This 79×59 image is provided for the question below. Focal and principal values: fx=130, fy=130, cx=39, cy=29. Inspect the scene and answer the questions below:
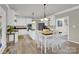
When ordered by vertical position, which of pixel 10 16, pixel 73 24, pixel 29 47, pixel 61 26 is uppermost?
pixel 10 16

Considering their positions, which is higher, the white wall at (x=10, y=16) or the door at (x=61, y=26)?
the white wall at (x=10, y=16)

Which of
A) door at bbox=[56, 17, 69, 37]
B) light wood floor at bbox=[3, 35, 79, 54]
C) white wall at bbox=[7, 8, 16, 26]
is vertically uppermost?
white wall at bbox=[7, 8, 16, 26]

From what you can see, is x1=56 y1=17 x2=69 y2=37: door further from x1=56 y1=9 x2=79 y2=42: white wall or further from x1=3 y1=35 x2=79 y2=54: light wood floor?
x1=3 y1=35 x2=79 y2=54: light wood floor

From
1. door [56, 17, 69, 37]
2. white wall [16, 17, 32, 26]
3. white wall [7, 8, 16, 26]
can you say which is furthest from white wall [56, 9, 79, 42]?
white wall [7, 8, 16, 26]

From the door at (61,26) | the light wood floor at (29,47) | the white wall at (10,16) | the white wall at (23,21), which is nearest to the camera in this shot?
the light wood floor at (29,47)

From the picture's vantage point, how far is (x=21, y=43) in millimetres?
5539

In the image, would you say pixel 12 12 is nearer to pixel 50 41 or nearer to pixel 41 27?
pixel 41 27

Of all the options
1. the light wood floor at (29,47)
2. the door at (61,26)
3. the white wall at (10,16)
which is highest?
the white wall at (10,16)

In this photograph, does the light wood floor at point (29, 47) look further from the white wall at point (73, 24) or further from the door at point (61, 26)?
the door at point (61, 26)

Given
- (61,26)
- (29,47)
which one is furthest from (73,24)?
(29,47)

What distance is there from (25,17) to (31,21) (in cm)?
34

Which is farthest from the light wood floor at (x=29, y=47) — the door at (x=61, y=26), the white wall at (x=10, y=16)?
the white wall at (x=10, y=16)

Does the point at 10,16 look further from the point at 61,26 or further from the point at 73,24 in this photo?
the point at 73,24
